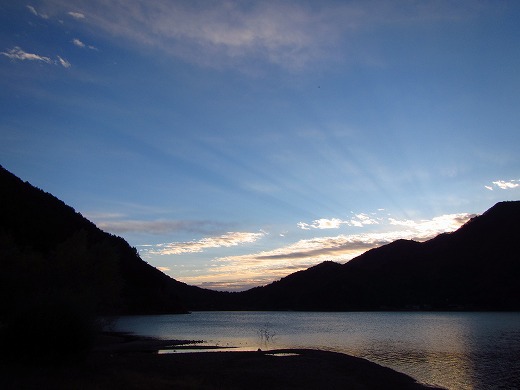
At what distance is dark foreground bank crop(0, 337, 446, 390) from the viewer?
703 inches

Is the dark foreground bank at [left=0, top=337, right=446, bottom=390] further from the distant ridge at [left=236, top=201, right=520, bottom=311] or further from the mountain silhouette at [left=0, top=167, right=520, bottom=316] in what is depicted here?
the distant ridge at [left=236, top=201, right=520, bottom=311]

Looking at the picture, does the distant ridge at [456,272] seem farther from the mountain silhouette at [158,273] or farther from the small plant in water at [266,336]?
the small plant in water at [266,336]

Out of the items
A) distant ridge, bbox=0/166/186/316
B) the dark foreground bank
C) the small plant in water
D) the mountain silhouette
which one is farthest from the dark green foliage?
the small plant in water

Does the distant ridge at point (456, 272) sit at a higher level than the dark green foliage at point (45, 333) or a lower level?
higher

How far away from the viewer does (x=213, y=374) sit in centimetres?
2670

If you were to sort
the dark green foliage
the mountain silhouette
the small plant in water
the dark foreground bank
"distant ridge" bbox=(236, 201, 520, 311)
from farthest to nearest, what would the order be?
1. "distant ridge" bbox=(236, 201, 520, 311)
2. the small plant in water
3. the mountain silhouette
4. the dark green foliage
5. the dark foreground bank

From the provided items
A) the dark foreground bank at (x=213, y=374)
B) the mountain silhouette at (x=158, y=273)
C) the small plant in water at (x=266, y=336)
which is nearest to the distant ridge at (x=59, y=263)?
the mountain silhouette at (x=158, y=273)

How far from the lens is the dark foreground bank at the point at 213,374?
17.8 metres

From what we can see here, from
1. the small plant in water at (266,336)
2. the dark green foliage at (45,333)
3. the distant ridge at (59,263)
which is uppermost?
the distant ridge at (59,263)

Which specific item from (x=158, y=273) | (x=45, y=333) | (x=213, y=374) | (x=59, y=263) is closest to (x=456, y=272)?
(x=158, y=273)

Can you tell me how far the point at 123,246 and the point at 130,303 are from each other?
18.0m

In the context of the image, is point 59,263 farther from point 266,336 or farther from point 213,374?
point 266,336

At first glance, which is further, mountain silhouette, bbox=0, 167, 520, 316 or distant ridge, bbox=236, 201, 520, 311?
distant ridge, bbox=236, 201, 520, 311

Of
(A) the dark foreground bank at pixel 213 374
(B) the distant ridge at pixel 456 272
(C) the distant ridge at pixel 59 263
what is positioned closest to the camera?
(A) the dark foreground bank at pixel 213 374
